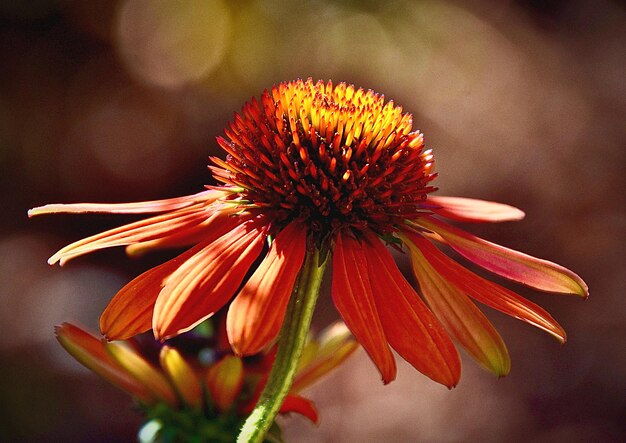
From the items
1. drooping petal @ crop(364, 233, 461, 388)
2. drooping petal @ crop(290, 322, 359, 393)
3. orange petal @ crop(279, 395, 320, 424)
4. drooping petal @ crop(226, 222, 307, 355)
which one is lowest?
orange petal @ crop(279, 395, 320, 424)

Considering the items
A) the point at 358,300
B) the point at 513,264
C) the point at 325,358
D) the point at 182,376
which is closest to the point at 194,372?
the point at 182,376

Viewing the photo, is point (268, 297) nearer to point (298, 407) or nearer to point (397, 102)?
point (298, 407)

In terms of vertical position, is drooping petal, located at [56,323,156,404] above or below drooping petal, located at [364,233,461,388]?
above

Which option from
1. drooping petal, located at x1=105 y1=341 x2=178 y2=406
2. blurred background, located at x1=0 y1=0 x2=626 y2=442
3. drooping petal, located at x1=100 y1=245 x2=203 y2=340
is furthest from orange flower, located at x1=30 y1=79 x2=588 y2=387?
blurred background, located at x1=0 y1=0 x2=626 y2=442

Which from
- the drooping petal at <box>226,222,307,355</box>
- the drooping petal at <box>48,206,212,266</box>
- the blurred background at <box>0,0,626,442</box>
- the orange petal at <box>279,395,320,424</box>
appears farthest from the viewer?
the blurred background at <box>0,0,626,442</box>

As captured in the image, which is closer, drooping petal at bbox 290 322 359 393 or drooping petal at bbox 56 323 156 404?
drooping petal at bbox 56 323 156 404

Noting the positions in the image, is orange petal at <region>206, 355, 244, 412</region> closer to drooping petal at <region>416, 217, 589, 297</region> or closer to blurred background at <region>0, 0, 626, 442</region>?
drooping petal at <region>416, 217, 589, 297</region>

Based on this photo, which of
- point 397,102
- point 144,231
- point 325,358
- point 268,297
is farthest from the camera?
point 397,102

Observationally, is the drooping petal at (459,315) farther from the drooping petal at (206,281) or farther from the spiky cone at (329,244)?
the drooping petal at (206,281)
